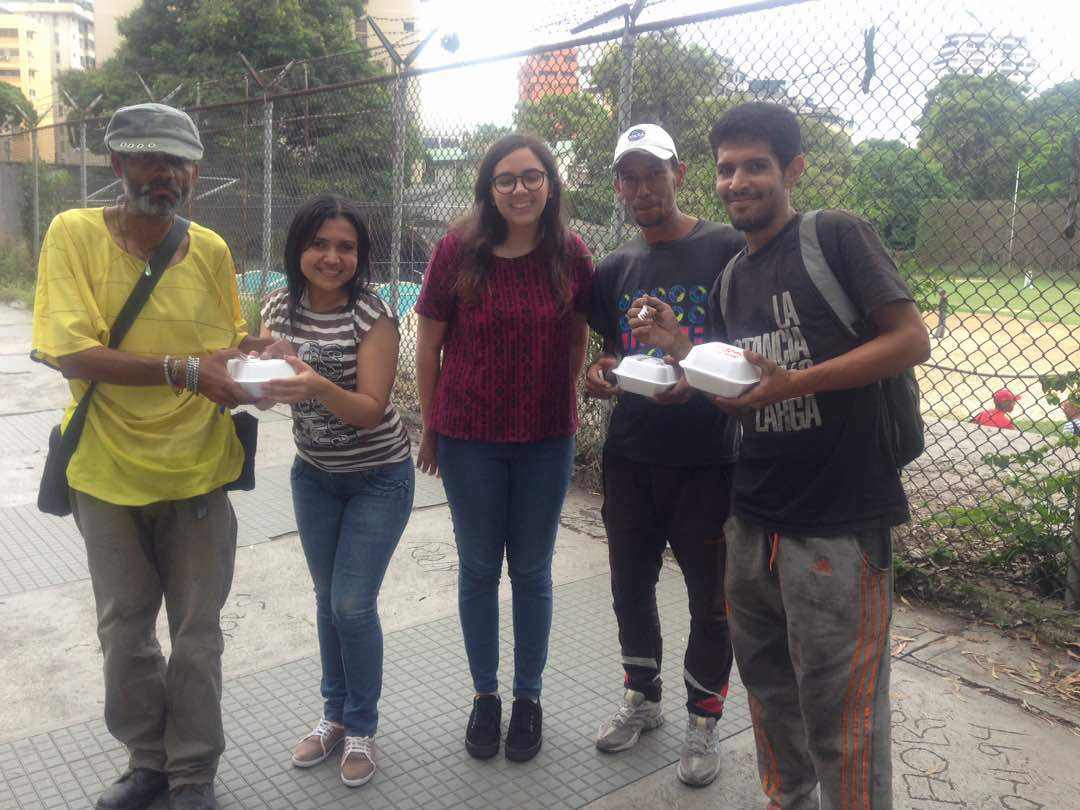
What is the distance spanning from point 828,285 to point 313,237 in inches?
57.1

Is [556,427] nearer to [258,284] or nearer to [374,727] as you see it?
[374,727]

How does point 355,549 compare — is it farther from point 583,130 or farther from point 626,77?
point 583,130

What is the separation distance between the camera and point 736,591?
95.7 inches

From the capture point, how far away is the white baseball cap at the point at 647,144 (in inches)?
108

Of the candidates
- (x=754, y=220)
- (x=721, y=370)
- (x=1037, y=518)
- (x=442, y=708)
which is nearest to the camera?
(x=721, y=370)

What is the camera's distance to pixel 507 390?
112 inches

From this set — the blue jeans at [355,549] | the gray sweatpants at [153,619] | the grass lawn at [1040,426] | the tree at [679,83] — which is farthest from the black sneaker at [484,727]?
the tree at [679,83]

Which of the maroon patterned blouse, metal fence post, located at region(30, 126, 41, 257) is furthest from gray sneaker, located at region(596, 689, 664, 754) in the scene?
metal fence post, located at region(30, 126, 41, 257)

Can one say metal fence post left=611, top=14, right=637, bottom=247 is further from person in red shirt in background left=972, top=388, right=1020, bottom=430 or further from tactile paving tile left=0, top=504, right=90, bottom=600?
tactile paving tile left=0, top=504, right=90, bottom=600

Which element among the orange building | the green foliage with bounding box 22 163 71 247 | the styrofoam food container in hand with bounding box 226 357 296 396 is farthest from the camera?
the green foliage with bounding box 22 163 71 247

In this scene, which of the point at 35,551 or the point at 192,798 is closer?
the point at 192,798

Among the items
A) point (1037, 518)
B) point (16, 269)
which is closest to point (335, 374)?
point (1037, 518)

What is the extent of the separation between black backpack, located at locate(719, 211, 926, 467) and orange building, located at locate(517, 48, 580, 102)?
3473 mm

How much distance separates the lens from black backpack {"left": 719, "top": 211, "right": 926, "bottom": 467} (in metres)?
2.12
